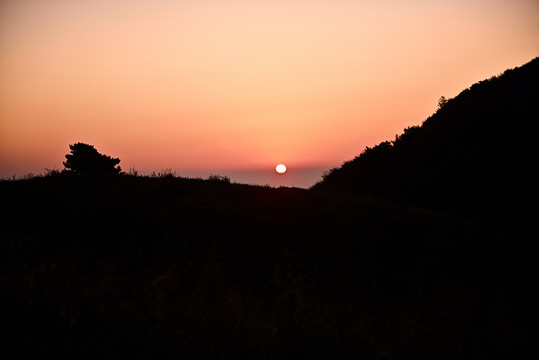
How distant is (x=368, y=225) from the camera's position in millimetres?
12836

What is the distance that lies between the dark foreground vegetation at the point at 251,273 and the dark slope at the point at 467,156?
1555 millimetres

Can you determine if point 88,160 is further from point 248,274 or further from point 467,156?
point 467,156

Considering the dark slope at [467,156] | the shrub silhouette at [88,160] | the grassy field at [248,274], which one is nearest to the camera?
the grassy field at [248,274]

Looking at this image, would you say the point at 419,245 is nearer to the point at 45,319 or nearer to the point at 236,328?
the point at 236,328

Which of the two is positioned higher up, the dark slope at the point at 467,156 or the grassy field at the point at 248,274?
the dark slope at the point at 467,156

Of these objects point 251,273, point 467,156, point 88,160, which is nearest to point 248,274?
point 251,273

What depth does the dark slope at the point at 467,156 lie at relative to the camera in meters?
19.8

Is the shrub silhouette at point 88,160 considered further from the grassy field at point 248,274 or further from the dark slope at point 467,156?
the dark slope at point 467,156

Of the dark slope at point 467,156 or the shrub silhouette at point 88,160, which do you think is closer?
the dark slope at point 467,156

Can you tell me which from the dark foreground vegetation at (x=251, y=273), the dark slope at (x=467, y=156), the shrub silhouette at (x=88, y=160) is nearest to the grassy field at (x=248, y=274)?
the dark foreground vegetation at (x=251, y=273)

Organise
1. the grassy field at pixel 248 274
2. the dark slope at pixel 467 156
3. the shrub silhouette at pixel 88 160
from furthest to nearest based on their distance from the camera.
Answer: the shrub silhouette at pixel 88 160 < the dark slope at pixel 467 156 < the grassy field at pixel 248 274

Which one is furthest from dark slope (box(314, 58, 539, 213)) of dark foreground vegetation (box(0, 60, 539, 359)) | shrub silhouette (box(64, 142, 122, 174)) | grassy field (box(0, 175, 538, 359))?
shrub silhouette (box(64, 142, 122, 174))

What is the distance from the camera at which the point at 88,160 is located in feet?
82.8

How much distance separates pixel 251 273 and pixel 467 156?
1766cm
